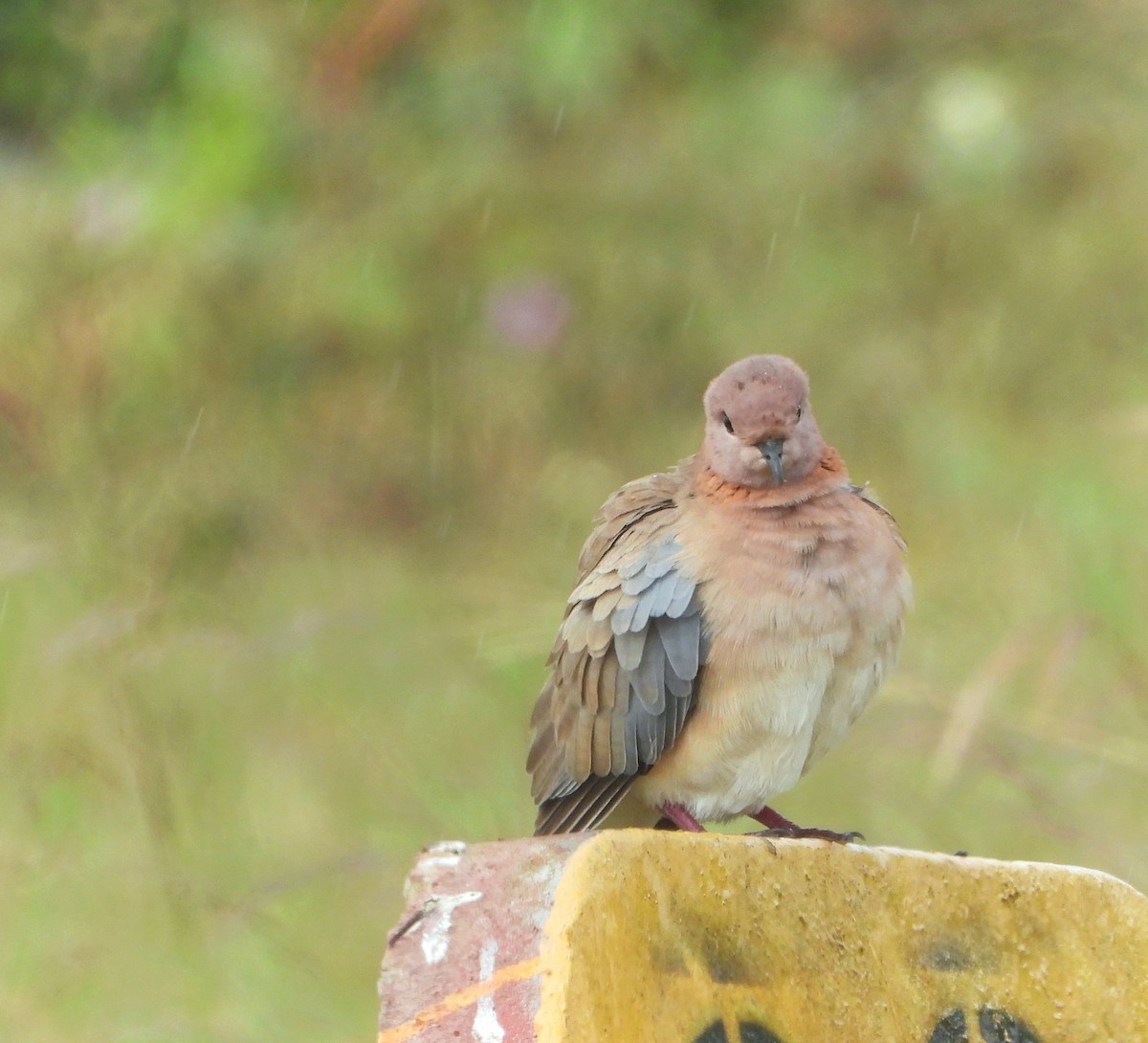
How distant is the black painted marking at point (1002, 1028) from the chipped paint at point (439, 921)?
0.44 m

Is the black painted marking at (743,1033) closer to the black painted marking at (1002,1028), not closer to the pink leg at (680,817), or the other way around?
the black painted marking at (1002,1028)

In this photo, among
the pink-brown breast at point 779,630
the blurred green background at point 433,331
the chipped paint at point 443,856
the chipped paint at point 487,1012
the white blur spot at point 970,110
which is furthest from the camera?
the white blur spot at point 970,110

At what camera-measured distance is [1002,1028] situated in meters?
1.33

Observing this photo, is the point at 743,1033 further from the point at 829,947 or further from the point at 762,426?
the point at 762,426

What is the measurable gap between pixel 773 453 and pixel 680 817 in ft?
1.49

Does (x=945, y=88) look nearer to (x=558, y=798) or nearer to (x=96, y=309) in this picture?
(x=96, y=309)

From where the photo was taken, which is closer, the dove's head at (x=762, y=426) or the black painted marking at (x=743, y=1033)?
the black painted marking at (x=743, y=1033)

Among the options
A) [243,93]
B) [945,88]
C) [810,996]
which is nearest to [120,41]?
[243,93]

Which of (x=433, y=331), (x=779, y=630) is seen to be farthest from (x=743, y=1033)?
(x=433, y=331)

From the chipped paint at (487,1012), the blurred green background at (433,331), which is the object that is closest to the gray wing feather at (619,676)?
the chipped paint at (487,1012)

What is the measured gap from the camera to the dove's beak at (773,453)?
6.17ft

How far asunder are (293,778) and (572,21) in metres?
1.82

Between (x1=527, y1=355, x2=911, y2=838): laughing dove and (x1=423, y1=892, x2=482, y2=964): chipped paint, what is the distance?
692mm

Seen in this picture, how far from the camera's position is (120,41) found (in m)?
4.05
